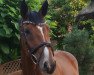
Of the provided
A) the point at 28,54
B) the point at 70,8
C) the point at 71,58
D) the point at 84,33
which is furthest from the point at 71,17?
the point at 28,54

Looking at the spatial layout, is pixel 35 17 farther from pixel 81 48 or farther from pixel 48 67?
pixel 81 48

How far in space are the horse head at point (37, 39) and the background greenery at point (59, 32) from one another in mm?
1507

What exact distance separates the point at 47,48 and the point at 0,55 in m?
2.10

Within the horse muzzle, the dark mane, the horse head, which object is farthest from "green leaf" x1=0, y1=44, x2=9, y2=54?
the horse muzzle

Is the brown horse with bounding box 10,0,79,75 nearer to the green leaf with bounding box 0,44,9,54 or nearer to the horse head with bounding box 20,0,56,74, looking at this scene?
the horse head with bounding box 20,0,56,74

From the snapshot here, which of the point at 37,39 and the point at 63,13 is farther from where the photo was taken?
the point at 63,13

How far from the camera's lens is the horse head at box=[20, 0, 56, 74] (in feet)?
16.1

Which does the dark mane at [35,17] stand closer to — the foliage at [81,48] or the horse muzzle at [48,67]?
the horse muzzle at [48,67]

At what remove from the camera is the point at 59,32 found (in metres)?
12.8

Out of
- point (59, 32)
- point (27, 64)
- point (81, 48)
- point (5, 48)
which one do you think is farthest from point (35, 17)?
point (59, 32)

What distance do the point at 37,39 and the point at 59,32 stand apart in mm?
7776

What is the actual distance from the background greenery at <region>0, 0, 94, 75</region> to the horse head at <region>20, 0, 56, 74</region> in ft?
4.94

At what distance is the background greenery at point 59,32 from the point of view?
6918 millimetres

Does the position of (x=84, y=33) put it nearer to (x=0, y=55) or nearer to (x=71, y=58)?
(x=71, y=58)
